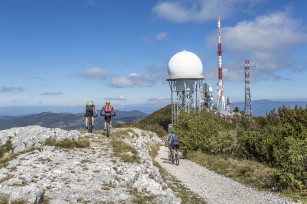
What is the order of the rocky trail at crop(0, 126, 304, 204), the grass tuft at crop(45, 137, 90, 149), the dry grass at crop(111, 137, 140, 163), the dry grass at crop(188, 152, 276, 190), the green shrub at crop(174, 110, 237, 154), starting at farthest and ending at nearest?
the green shrub at crop(174, 110, 237, 154)
the grass tuft at crop(45, 137, 90, 149)
the dry grass at crop(111, 137, 140, 163)
the dry grass at crop(188, 152, 276, 190)
the rocky trail at crop(0, 126, 304, 204)

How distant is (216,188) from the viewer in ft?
52.6

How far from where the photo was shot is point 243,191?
49.8ft

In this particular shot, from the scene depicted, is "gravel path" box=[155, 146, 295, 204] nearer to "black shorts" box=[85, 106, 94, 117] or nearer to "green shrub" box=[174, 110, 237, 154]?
"green shrub" box=[174, 110, 237, 154]

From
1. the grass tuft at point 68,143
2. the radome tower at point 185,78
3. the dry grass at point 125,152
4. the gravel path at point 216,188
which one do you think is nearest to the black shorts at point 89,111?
the dry grass at point 125,152

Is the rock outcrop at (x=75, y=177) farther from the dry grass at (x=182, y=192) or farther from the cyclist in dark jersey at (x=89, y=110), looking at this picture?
the cyclist in dark jersey at (x=89, y=110)

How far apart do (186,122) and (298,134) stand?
42.9 feet

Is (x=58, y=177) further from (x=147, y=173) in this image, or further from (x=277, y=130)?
(x=277, y=130)

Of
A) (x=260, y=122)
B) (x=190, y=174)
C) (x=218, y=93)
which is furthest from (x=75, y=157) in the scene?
(x=218, y=93)

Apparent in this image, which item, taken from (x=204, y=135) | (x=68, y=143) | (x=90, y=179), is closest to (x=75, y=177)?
(x=90, y=179)

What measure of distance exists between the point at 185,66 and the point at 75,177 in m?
34.3

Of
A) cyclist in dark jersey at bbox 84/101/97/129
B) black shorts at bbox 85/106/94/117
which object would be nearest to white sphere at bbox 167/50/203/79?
cyclist in dark jersey at bbox 84/101/97/129

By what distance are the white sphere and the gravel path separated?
2482cm

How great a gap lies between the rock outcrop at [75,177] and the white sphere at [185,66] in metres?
27.8

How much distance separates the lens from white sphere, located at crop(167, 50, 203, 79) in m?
45.3
